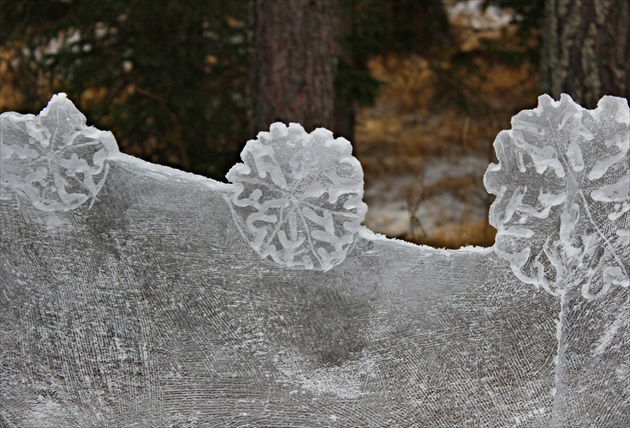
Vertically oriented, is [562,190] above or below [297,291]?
above

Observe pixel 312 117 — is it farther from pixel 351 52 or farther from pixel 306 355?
pixel 306 355

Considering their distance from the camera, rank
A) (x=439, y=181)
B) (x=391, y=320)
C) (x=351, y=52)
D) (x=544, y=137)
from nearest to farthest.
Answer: (x=544, y=137) → (x=391, y=320) → (x=351, y=52) → (x=439, y=181)

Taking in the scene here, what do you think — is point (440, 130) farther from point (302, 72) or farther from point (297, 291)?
point (297, 291)

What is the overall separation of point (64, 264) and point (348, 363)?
0.68 metres

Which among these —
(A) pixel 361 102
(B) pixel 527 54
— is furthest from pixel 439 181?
(A) pixel 361 102

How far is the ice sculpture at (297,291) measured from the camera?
5.29 ft

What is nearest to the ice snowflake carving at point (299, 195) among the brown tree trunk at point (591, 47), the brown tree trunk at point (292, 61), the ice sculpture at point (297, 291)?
the ice sculpture at point (297, 291)

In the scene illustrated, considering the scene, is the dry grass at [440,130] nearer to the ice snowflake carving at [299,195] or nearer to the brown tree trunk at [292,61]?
the brown tree trunk at [292,61]

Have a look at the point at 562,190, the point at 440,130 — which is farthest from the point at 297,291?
the point at 440,130

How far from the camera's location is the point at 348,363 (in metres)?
1.71

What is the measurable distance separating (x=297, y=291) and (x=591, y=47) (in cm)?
244

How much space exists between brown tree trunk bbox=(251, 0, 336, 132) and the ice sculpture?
201 cm

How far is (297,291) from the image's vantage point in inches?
66.3

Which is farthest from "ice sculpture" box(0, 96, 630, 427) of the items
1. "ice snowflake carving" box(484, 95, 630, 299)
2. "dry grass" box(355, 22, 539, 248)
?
"dry grass" box(355, 22, 539, 248)
